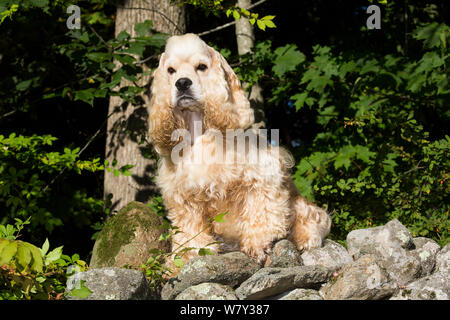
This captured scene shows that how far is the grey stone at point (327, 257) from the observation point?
10.8ft

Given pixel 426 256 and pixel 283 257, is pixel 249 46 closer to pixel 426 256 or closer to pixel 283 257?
pixel 283 257

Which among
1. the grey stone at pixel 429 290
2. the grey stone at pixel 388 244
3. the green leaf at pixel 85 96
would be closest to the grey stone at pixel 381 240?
the grey stone at pixel 388 244

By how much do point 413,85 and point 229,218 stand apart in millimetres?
2438

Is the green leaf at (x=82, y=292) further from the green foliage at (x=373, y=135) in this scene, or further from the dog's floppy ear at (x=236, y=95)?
the green foliage at (x=373, y=135)

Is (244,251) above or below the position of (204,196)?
below

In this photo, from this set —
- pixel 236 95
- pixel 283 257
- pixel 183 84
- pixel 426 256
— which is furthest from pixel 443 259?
pixel 183 84

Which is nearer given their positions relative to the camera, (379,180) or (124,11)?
(379,180)

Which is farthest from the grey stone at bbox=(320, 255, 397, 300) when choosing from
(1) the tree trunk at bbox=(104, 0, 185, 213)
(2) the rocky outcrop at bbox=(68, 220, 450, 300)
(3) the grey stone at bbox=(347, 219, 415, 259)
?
(1) the tree trunk at bbox=(104, 0, 185, 213)

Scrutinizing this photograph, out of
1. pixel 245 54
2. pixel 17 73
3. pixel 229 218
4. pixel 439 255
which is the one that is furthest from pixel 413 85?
pixel 17 73

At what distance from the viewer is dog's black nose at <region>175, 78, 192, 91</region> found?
311 centimetres

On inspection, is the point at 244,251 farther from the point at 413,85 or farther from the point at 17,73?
the point at 17,73

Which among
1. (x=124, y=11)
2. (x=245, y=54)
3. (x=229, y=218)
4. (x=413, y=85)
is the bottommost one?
(x=229, y=218)
